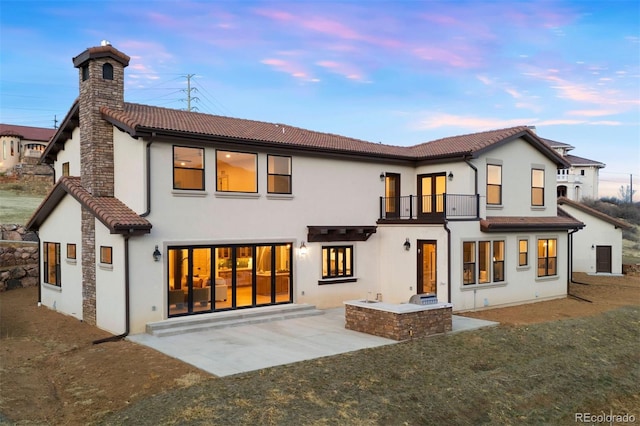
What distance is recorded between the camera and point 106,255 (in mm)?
13594

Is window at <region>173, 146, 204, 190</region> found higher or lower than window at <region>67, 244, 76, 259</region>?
higher

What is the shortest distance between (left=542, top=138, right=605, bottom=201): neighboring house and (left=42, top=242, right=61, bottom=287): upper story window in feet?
198

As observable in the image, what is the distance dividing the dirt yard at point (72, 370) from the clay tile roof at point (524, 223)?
3130mm

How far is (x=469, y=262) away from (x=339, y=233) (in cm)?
484

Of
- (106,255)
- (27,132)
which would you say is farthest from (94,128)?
(27,132)

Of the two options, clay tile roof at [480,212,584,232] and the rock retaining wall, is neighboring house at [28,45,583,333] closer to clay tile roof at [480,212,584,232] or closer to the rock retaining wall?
clay tile roof at [480,212,584,232]

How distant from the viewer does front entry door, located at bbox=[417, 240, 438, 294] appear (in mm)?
17125

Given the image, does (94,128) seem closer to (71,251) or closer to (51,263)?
(71,251)

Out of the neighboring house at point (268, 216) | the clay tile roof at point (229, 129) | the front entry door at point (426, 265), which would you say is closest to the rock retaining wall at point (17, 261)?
the neighboring house at point (268, 216)

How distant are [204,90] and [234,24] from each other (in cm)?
2973

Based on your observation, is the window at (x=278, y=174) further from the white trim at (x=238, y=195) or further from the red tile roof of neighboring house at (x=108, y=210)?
the red tile roof of neighboring house at (x=108, y=210)

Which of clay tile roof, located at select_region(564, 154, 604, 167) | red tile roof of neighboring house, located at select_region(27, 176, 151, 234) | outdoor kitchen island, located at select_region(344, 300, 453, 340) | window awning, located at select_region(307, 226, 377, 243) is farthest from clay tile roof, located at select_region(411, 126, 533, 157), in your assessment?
clay tile roof, located at select_region(564, 154, 604, 167)

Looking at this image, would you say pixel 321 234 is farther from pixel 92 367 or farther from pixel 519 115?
pixel 519 115

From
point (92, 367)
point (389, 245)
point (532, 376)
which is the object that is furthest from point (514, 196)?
point (92, 367)
